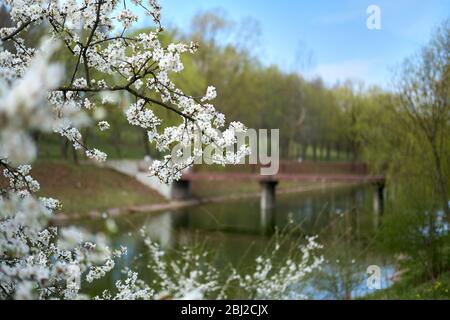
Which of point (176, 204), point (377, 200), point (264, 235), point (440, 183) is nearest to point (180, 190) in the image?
point (176, 204)

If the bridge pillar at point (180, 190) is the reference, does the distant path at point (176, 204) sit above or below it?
below

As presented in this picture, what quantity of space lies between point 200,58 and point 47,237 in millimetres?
22309

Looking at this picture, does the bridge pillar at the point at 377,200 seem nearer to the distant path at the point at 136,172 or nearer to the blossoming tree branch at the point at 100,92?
the blossoming tree branch at the point at 100,92

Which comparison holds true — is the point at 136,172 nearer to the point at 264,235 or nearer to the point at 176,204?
the point at 176,204

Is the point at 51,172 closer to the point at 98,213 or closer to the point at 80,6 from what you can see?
the point at 98,213

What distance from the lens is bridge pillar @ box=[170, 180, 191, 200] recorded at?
23.1 m

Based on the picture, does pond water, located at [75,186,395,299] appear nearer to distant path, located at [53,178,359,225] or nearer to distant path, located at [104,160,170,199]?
distant path, located at [53,178,359,225]

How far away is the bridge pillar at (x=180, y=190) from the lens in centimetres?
2309

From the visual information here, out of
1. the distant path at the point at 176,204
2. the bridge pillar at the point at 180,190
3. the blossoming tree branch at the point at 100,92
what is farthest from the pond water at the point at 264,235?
the bridge pillar at the point at 180,190

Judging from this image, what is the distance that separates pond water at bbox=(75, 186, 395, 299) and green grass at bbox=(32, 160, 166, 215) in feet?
4.63

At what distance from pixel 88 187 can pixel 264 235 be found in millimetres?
7217

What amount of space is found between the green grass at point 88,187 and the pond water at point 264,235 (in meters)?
1.41

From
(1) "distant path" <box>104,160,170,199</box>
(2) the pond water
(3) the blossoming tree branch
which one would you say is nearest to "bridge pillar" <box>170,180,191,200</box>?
(1) "distant path" <box>104,160,170,199</box>
